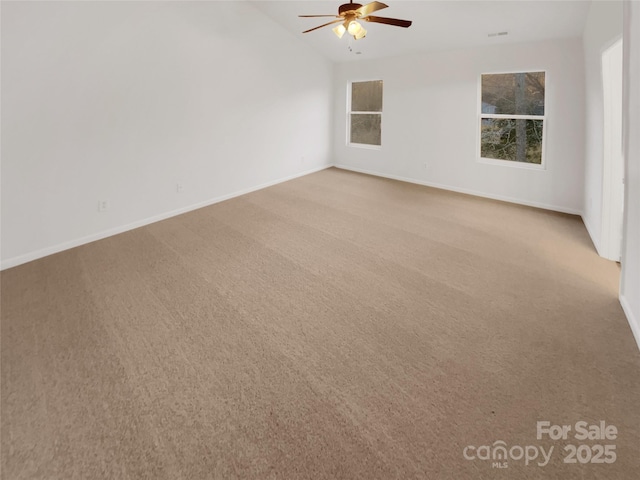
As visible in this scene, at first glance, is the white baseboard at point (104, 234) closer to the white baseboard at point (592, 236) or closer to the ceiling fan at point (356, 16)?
the ceiling fan at point (356, 16)

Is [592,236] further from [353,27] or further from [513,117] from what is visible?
[353,27]

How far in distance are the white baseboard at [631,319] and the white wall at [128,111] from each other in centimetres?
501

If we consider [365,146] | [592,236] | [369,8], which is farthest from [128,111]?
[592,236]

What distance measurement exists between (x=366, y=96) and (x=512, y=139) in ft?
10.2

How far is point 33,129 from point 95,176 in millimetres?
740

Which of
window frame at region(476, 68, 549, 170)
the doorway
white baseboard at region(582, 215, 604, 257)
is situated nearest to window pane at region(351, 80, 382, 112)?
window frame at region(476, 68, 549, 170)

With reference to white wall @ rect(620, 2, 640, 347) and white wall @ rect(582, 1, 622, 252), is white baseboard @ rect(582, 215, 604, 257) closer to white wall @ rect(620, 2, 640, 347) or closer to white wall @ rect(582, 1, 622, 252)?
white wall @ rect(582, 1, 622, 252)

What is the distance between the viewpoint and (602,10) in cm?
324

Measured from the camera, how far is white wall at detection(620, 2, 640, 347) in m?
2.26

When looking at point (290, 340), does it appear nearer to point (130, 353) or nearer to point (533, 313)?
point (130, 353)

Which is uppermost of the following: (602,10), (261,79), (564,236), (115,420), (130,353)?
(261,79)

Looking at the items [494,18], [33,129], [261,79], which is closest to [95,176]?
[33,129]

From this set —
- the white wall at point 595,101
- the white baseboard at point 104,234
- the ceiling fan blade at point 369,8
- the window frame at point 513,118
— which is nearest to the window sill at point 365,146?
the window frame at point 513,118

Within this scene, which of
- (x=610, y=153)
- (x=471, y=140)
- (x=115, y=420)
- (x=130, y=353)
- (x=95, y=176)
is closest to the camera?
(x=115, y=420)
